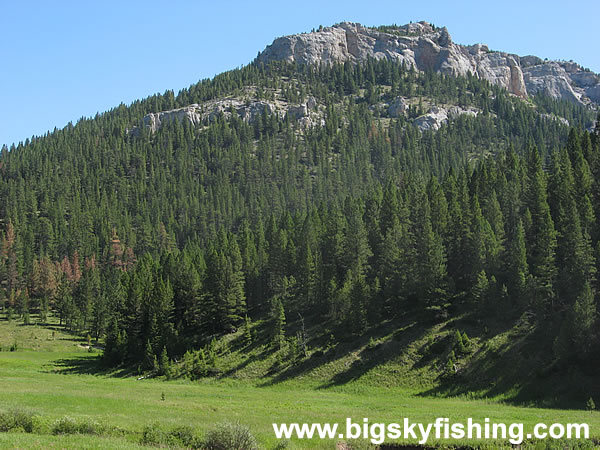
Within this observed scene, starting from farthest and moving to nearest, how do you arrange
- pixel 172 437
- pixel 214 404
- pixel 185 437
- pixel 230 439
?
pixel 214 404 → pixel 185 437 → pixel 172 437 → pixel 230 439

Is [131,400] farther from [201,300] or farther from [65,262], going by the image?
[65,262]

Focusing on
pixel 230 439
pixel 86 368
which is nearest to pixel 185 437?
pixel 230 439

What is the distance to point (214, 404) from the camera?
46.8 metres

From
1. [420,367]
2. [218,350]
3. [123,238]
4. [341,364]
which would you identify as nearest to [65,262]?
[123,238]

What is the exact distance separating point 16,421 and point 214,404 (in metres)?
18.7

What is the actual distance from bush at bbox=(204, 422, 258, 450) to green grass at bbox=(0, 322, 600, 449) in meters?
2.42

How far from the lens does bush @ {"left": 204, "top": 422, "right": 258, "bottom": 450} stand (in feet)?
92.6

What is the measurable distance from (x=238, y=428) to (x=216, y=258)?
63451 millimetres

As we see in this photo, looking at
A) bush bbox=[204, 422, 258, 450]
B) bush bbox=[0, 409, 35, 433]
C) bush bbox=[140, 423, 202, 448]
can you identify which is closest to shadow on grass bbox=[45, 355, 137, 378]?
bush bbox=[0, 409, 35, 433]

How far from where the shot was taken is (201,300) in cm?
8900

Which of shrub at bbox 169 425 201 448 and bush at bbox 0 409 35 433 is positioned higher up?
bush at bbox 0 409 35 433

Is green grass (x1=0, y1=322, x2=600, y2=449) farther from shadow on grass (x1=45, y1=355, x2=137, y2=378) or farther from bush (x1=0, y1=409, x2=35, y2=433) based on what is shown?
bush (x1=0, y1=409, x2=35, y2=433)

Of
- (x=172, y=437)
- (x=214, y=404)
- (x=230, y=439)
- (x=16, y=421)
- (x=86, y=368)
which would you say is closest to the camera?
(x=230, y=439)

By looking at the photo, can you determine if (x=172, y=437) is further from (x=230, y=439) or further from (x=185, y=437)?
(x=230, y=439)
